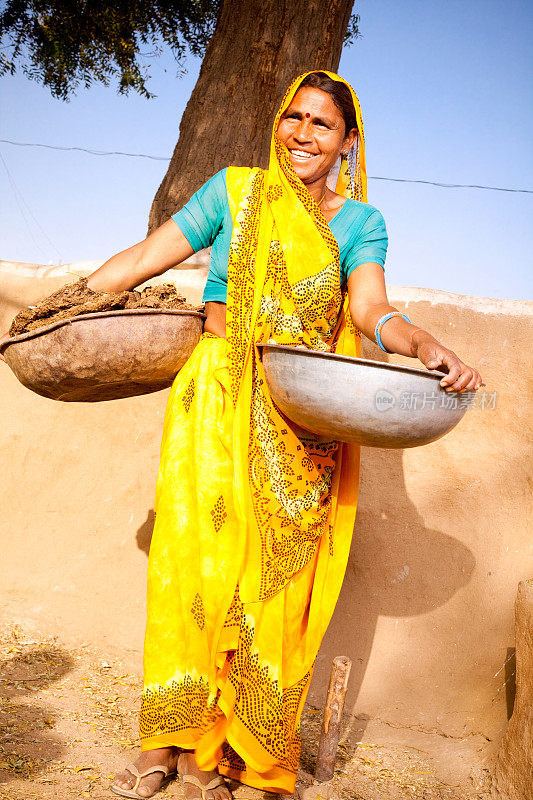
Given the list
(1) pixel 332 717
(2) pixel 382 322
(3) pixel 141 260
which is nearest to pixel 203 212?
(3) pixel 141 260

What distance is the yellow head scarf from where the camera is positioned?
86.0 inches

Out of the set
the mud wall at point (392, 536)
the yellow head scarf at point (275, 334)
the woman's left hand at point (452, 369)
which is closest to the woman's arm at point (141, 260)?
the yellow head scarf at point (275, 334)

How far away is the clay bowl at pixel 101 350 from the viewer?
2.08 metres

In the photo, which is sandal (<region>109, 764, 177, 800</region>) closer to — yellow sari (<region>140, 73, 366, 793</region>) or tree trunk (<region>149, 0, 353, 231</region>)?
yellow sari (<region>140, 73, 366, 793</region>)

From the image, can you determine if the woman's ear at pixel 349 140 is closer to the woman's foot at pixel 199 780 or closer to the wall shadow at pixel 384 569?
the wall shadow at pixel 384 569

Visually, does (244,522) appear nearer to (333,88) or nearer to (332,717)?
(332,717)

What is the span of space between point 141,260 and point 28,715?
1.66 m

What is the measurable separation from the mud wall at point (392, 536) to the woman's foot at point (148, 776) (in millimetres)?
1076

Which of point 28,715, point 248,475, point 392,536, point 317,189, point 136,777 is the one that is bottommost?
point 28,715

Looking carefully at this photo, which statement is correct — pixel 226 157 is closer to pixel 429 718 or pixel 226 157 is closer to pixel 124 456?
pixel 124 456

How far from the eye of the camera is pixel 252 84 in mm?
4168

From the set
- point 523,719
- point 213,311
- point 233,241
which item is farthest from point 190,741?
point 233,241

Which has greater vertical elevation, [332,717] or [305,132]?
[305,132]
